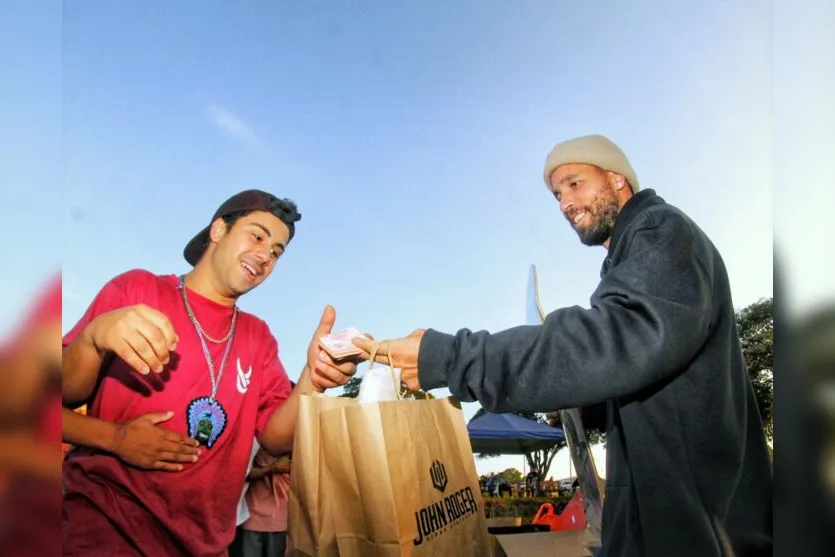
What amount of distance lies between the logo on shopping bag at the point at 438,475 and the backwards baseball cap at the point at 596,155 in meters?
1.33

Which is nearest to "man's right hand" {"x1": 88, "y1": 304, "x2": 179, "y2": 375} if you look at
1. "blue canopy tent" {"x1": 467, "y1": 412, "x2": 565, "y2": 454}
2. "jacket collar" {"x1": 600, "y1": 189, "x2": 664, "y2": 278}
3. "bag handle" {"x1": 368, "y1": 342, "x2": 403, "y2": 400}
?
"bag handle" {"x1": 368, "y1": 342, "x2": 403, "y2": 400}

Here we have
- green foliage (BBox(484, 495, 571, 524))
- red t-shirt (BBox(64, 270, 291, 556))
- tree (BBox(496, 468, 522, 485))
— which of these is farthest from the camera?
tree (BBox(496, 468, 522, 485))

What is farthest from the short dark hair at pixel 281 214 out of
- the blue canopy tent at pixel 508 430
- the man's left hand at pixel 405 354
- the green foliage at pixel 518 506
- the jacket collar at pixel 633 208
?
the blue canopy tent at pixel 508 430

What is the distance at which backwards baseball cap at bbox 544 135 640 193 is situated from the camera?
2291 millimetres

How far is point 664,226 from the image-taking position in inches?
61.2

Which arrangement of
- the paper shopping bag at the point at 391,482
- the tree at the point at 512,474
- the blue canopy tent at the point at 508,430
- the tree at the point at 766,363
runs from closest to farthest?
the tree at the point at 766,363
the paper shopping bag at the point at 391,482
the blue canopy tent at the point at 508,430
the tree at the point at 512,474

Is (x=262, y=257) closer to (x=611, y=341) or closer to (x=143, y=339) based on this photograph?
(x=143, y=339)

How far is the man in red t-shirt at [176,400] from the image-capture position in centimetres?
185

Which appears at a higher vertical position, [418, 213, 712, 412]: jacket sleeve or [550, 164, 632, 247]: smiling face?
[550, 164, 632, 247]: smiling face

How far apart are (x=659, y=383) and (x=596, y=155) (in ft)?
3.61

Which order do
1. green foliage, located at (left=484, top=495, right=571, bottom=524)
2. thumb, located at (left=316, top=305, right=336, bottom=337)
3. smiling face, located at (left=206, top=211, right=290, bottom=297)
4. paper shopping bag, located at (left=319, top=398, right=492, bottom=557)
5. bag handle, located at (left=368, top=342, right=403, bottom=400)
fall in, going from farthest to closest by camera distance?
green foliage, located at (left=484, top=495, right=571, bottom=524), smiling face, located at (left=206, top=211, right=290, bottom=297), thumb, located at (left=316, top=305, right=336, bottom=337), bag handle, located at (left=368, top=342, right=403, bottom=400), paper shopping bag, located at (left=319, top=398, right=492, bottom=557)

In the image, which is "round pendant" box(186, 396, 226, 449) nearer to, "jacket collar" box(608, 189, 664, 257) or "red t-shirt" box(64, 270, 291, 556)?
"red t-shirt" box(64, 270, 291, 556)

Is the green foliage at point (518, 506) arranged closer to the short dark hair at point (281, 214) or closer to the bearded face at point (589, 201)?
the short dark hair at point (281, 214)

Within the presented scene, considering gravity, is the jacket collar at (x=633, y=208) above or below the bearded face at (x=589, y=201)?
below
